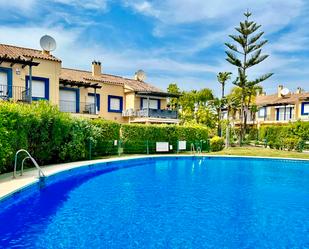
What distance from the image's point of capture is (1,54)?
20.3m

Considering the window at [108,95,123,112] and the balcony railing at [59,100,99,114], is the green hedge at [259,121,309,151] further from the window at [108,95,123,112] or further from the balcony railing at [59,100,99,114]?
the balcony railing at [59,100,99,114]

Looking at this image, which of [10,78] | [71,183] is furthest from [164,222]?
[10,78]

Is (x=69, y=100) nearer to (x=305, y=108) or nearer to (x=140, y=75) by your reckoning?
(x=140, y=75)

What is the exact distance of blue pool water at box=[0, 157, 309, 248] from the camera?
627cm

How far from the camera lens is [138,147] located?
77.5 feet

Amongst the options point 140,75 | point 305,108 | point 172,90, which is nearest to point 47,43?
point 140,75

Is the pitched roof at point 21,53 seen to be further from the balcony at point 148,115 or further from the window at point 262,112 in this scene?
the window at point 262,112

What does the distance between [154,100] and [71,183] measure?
23.5m

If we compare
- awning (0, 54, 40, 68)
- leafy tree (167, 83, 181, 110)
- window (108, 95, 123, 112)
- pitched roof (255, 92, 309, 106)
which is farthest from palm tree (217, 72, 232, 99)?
awning (0, 54, 40, 68)

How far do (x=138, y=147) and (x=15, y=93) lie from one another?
30.3 feet

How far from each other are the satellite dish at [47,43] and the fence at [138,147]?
9464 mm

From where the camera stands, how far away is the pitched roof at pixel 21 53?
20909mm

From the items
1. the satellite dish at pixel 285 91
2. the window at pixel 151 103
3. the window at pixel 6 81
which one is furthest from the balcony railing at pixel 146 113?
the satellite dish at pixel 285 91

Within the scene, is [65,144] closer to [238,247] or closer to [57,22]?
[57,22]
